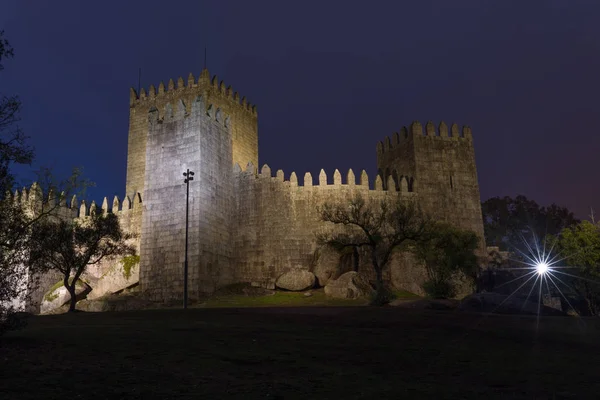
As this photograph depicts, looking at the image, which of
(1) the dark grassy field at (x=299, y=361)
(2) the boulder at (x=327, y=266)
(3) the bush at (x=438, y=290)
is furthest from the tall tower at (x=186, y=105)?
(1) the dark grassy field at (x=299, y=361)

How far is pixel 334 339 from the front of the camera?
13.9m

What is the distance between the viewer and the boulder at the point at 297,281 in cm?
3148

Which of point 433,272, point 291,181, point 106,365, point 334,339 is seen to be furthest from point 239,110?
point 106,365

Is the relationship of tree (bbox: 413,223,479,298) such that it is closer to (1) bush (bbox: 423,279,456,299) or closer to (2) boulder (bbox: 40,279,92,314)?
(1) bush (bbox: 423,279,456,299)

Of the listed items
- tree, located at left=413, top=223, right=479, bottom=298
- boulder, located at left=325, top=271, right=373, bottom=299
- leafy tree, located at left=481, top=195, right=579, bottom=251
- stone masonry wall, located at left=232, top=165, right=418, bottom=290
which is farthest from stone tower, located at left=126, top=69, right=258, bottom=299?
leafy tree, located at left=481, top=195, right=579, bottom=251

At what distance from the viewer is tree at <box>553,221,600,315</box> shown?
109ft

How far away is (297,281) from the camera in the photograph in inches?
1243

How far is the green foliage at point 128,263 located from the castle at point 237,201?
1.54ft

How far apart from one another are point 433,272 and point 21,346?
24.6 m

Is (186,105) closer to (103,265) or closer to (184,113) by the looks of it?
(184,113)

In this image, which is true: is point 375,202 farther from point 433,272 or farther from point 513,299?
point 513,299

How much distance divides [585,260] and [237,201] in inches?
866

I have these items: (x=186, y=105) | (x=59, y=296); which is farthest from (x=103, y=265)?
(x=186, y=105)

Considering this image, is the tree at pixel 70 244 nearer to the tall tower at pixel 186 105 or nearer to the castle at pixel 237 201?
the castle at pixel 237 201
